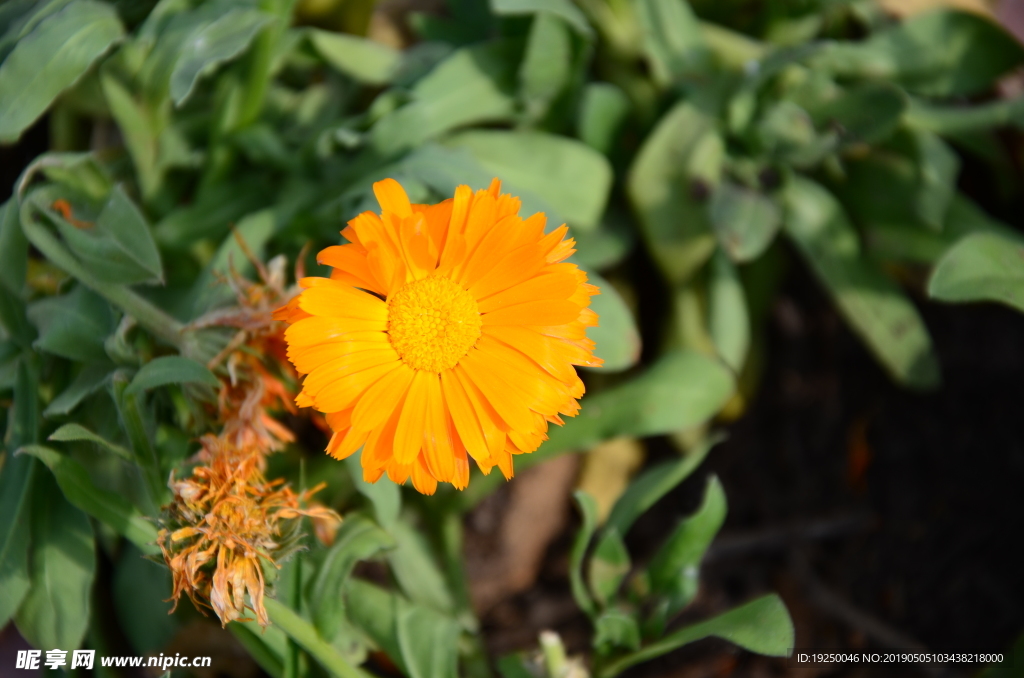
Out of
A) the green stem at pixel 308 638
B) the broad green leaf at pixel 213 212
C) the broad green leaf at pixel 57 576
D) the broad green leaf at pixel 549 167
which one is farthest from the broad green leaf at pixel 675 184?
the broad green leaf at pixel 57 576

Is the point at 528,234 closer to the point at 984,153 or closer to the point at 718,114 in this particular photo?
the point at 718,114

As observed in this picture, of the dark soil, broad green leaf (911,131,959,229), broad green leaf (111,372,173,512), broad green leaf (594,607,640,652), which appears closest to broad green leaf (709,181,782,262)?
broad green leaf (911,131,959,229)

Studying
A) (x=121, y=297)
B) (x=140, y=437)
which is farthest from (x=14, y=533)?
(x=121, y=297)

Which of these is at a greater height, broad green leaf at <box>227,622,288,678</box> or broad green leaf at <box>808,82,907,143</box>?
broad green leaf at <box>808,82,907,143</box>

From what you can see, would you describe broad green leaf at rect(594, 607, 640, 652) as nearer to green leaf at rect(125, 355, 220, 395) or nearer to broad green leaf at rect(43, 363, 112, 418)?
green leaf at rect(125, 355, 220, 395)

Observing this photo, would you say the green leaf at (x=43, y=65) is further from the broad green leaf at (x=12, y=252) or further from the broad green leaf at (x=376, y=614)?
Result: the broad green leaf at (x=376, y=614)

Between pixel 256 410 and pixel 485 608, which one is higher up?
pixel 256 410

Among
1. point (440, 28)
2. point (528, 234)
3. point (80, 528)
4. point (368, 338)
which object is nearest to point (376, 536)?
point (368, 338)
